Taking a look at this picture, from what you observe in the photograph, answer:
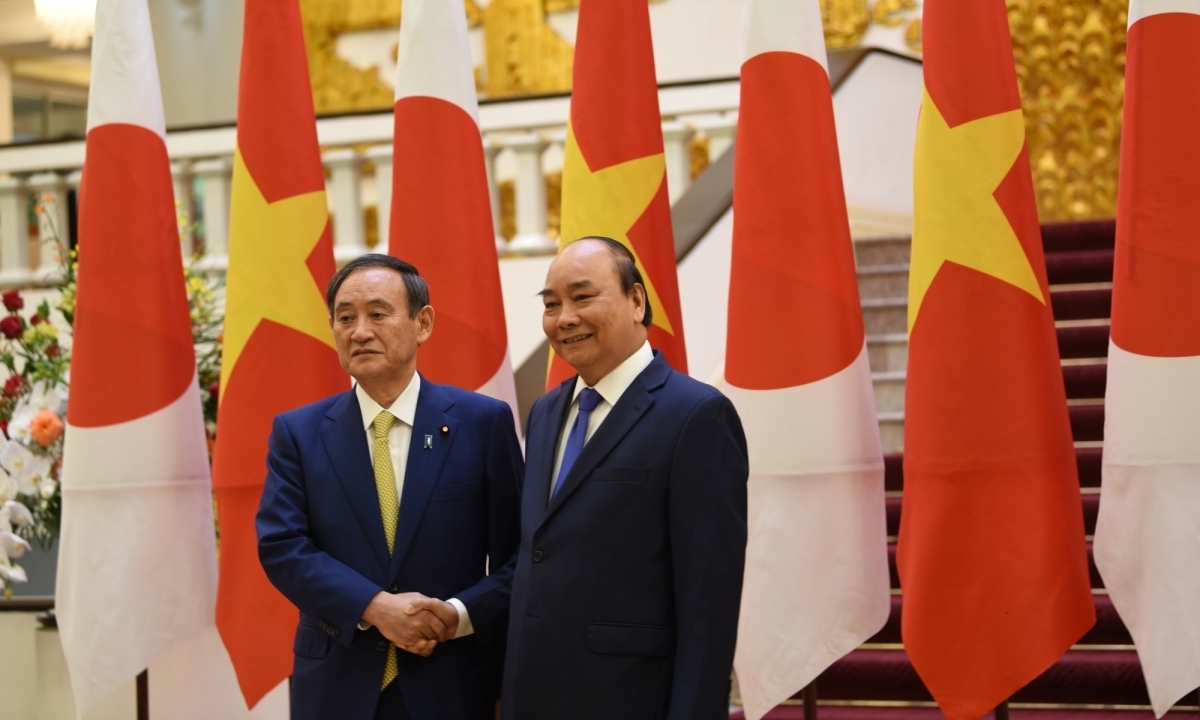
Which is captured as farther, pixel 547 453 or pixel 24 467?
pixel 24 467

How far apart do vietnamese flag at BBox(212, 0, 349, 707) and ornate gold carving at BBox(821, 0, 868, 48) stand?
416cm

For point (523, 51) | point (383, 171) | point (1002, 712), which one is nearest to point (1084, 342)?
point (1002, 712)

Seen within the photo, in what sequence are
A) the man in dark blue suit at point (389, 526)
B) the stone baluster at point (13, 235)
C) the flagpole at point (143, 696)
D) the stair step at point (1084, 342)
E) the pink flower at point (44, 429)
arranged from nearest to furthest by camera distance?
the man in dark blue suit at point (389, 526) < the flagpole at point (143, 696) < the pink flower at point (44, 429) < the stair step at point (1084, 342) < the stone baluster at point (13, 235)

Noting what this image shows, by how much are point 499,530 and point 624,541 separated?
1.12 ft

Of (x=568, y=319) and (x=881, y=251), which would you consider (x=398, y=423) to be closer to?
(x=568, y=319)

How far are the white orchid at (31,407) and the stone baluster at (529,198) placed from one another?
207 cm

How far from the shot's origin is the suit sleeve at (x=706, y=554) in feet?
6.45

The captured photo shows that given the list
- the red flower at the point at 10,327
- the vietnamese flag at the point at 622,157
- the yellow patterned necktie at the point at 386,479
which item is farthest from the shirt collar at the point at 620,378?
the red flower at the point at 10,327

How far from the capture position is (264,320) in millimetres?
3273

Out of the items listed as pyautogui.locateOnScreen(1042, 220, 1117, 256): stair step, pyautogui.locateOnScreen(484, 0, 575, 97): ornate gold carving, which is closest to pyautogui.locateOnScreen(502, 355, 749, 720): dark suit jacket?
pyautogui.locateOnScreen(1042, 220, 1117, 256): stair step

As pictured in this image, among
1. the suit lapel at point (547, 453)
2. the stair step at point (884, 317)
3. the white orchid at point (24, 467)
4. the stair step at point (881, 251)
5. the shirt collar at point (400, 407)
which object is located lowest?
the white orchid at point (24, 467)

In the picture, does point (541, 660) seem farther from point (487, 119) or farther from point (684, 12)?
point (684, 12)

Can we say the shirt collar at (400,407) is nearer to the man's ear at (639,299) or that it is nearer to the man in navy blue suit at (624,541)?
the man in navy blue suit at (624,541)

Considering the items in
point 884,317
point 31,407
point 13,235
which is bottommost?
point 31,407
